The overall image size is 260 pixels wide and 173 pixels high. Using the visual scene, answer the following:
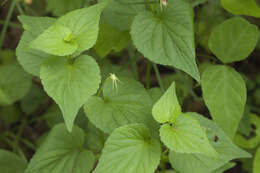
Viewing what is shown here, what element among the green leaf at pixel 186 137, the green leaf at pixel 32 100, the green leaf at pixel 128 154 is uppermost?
the green leaf at pixel 186 137

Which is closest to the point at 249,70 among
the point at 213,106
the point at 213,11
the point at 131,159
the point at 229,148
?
the point at 213,11

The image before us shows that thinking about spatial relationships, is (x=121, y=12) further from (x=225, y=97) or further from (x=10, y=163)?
(x=10, y=163)

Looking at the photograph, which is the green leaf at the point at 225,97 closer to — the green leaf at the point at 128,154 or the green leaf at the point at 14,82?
the green leaf at the point at 128,154

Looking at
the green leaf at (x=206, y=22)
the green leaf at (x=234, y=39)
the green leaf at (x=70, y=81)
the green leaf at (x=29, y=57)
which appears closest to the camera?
the green leaf at (x=70, y=81)

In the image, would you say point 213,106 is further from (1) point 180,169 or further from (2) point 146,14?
(2) point 146,14

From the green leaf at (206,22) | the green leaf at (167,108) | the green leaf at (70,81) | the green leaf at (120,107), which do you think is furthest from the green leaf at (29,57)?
the green leaf at (206,22)

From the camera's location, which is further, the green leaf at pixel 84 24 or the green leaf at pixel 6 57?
the green leaf at pixel 6 57

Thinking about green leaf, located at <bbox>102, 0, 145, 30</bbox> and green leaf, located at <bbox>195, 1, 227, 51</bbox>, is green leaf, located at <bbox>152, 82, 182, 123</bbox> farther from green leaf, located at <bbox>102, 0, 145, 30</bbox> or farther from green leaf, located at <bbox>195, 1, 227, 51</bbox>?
green leaf, located at <bbox>195, 1, 227, 51</bbox>
